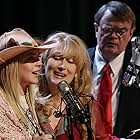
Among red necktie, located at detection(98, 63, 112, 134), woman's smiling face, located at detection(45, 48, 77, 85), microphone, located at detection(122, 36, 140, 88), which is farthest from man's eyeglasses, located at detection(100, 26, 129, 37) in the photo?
woman's smiling face, located at detection(45, 48, 77, 85)

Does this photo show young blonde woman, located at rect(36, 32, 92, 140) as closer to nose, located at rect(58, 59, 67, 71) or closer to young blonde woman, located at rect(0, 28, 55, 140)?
nose, located at rect(58, 59, 67, 71)

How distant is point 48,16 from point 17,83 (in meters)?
1.33

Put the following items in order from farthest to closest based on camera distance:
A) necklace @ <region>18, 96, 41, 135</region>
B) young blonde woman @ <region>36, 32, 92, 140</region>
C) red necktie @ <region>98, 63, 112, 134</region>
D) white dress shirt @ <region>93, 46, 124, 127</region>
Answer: white dress shirt @ <region>93, 46, 124, 127</region> < red necktie @ <region>98, 63, 112, 134</region> < young blonde woman @ <region>36, 32, 92, 140</region> < necklace @ <region>18, 96, 41, 135</region>

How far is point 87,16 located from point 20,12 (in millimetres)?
374

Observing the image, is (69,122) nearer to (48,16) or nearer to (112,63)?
(112,63)

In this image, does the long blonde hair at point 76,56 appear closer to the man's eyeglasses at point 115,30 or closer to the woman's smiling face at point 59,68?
the woman's smiling face at point 59,68

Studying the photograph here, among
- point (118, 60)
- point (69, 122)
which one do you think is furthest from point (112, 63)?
point (69, 122)

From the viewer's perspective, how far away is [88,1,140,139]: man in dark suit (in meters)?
2.06

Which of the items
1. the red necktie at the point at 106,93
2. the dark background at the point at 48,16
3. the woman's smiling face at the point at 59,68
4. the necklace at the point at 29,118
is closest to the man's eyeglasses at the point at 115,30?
the red necktie at the point at 106,93

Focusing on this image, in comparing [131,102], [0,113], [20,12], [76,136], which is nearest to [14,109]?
[0,113]

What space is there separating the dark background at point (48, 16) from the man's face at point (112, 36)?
60 cm

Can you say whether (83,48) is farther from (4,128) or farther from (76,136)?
(4,128)

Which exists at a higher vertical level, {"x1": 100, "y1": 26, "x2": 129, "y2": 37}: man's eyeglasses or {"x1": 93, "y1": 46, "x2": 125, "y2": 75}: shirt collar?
{"x1": 100, "y1": 26, "x2": 129, "y2": 37}: man's eyeglasses

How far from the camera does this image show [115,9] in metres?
2.14
